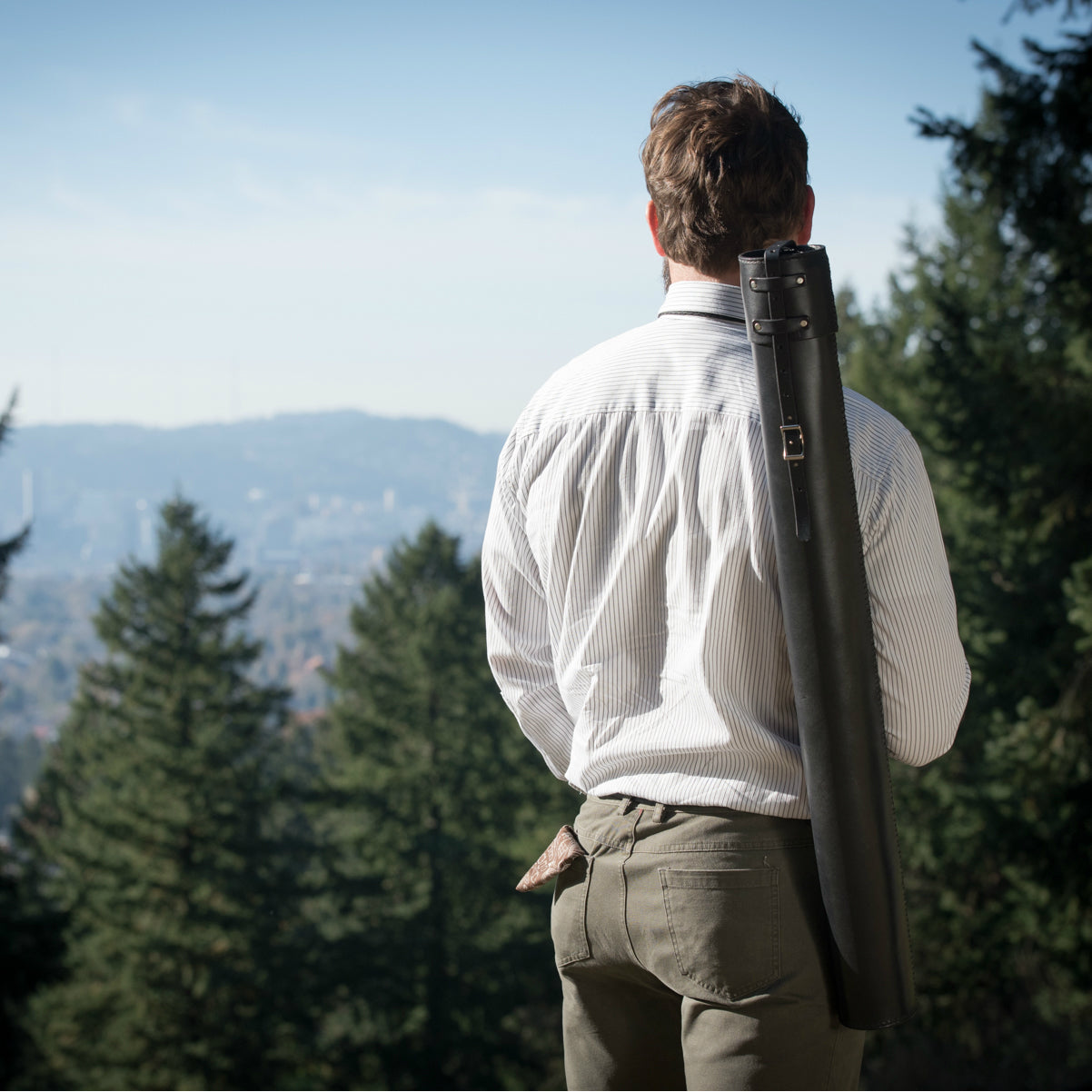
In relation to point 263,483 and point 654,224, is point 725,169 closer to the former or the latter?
point 654,224

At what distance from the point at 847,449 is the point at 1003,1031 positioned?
54.6 feet

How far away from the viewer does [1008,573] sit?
14828 mm

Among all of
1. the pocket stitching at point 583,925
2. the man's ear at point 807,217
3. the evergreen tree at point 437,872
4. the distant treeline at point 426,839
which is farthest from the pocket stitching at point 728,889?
the evergreen tree at point 437,872

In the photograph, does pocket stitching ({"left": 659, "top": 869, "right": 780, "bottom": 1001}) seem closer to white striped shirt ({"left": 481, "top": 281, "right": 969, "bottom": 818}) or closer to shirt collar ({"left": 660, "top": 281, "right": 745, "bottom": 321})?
white striped shirt ({"left": 481, "top": 281, "right": 969, "bottom": 818})

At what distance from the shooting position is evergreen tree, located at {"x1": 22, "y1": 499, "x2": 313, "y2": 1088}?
57.3ft

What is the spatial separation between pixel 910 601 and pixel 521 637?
0.59m

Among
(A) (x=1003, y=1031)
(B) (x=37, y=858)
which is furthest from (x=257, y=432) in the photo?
(A) (x=1003, y=1031)

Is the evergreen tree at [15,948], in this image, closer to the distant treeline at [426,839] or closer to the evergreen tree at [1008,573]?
the distant treeline at [426,839]

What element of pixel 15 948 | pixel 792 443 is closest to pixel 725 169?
pixel 792 443

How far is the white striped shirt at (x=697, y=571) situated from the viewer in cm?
126

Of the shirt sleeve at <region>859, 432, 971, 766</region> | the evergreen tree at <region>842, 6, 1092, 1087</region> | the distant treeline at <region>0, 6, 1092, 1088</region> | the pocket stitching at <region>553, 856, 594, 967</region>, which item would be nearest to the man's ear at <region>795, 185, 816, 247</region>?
the shirt sleeve at <region>859, 432, 971, 766</region>

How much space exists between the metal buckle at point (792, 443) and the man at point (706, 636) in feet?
0.19

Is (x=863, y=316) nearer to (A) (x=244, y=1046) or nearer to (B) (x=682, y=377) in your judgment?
(A) (x=244, y=1046)

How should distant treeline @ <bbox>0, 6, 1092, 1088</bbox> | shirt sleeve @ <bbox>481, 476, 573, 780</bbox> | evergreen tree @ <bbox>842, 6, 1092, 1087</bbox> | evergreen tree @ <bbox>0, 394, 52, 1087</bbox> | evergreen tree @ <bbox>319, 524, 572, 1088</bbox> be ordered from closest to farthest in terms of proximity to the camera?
shirt sleeve @ <bbox>481, 476, 573, 780</bbox> → evergreen tree @ <bbox>842, 6, 1092, 1087</bbox> → evergreen tree @ <bbox>0, 394, 52, 1087</bbox> → distant treeline @ <bbox>0, 6, 1092, 1088</bbox> → evergreen tree @ <bbox>319, 524, 572, 1088</bbox>
